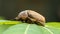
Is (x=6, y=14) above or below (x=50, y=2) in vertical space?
below

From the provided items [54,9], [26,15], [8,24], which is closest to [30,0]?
[54,9]

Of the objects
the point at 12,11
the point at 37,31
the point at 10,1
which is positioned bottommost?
the point at 37,31

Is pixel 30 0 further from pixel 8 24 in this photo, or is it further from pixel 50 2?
pixel 8 24

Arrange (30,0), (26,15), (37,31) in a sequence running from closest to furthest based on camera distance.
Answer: (37,31) → (26,15) → (30,0)

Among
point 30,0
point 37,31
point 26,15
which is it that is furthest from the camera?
point 30,0

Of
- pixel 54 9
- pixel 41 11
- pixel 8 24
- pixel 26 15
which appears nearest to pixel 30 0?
pixel 41 11

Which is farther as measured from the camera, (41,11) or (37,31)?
(41,11)

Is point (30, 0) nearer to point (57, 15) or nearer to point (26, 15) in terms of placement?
point (57, 15)
